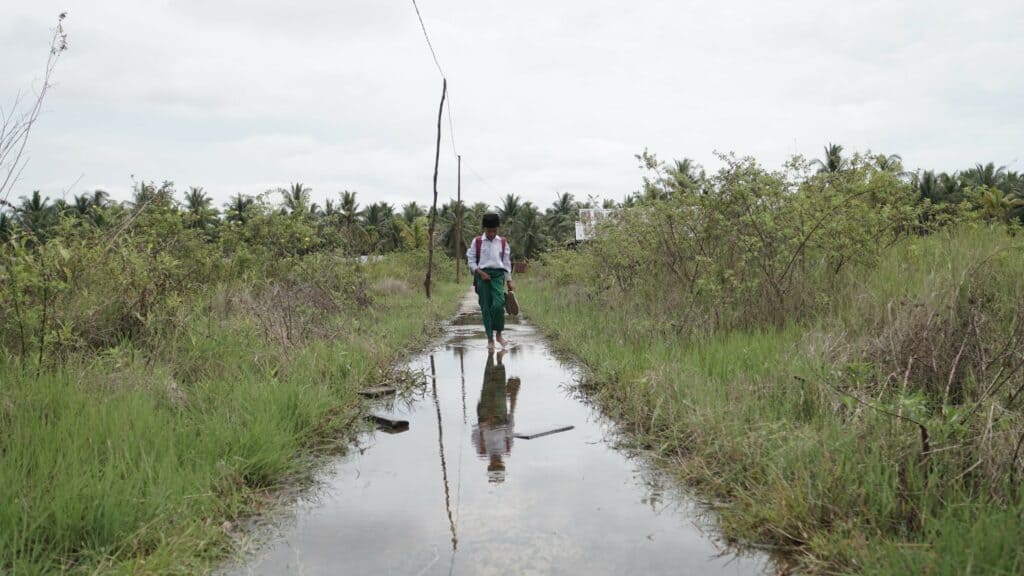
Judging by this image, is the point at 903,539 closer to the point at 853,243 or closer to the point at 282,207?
the point at 853,243

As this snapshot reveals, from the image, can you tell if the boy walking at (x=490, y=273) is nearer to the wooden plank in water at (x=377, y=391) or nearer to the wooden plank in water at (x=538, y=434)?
the wooden plank in water at (x=377, y=391)

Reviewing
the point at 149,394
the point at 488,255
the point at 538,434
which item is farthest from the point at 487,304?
the point at 149,394

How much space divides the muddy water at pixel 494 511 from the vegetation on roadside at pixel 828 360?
0.32 meters

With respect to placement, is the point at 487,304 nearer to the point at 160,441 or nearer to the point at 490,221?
the point at 490,221

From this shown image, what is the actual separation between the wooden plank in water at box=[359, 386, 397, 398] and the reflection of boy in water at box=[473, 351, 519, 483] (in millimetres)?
844

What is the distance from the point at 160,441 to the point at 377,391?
2.59 meters

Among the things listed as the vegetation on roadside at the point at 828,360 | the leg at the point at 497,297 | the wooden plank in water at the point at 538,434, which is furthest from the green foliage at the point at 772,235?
the wooden plank in water at the point at 538,434

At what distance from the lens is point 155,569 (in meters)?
2.76


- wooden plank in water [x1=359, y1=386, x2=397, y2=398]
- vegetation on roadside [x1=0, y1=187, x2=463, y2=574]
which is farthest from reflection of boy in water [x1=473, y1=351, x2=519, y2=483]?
vegetation on roadside [x1=0, y1=187, x2=463, y2=574]

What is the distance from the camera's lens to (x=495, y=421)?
18.5 ft

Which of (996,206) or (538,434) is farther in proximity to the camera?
(996,206)

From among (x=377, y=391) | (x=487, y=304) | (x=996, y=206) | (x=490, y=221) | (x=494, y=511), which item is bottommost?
(x=494, y=511)

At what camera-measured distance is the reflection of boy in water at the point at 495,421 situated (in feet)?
15.0

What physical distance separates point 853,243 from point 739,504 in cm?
556
